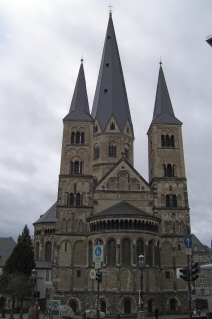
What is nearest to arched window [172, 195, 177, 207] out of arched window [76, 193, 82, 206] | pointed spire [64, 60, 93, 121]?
arched window [76, 193, 82, 206]

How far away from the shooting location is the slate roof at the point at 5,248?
58819mm

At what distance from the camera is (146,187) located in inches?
1934

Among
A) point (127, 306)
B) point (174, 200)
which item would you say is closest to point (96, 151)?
point (174, 200)

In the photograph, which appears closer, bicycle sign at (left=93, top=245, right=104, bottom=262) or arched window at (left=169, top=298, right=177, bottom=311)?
bicycle sign at (left=93, top=245, right=104, bottom=262)

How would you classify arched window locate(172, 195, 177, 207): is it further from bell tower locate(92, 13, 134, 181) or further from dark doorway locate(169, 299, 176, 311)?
dark doorway locate(169, 299, 176, 311)

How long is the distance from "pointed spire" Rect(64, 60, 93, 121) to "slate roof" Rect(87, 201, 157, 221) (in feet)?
49.2

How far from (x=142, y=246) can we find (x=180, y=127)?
20.2 m

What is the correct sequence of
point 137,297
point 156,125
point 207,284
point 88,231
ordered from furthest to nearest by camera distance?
point 207,284
point 156,125
point 88,231
point 137,297

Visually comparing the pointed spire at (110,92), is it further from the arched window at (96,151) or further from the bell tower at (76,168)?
the bell tower at (76,168)

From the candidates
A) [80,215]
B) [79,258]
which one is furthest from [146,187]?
[79,258]

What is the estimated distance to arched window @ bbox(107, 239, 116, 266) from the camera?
4253 centimetres

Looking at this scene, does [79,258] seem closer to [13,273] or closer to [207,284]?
[13,273]

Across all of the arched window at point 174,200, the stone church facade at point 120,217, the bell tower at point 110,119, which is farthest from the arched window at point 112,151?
the arched window at point 174,200

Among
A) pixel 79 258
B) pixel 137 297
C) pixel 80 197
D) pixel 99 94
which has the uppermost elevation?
pixel 99 94
